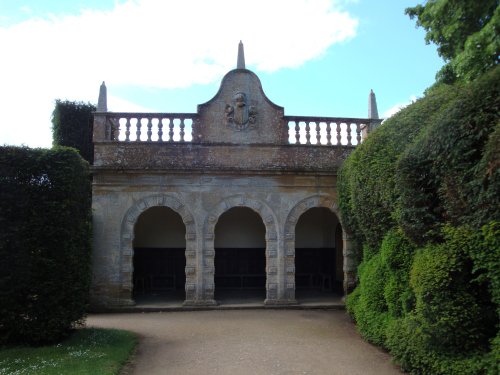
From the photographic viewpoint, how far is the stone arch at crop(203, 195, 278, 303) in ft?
47.7

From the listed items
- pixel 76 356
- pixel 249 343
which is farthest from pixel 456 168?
pixel 76 356

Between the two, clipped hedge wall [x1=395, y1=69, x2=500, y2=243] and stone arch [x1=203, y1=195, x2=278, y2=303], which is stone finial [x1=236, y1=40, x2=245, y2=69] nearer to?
stone arch [x1=203, y1=195, x2=278, y2=303]

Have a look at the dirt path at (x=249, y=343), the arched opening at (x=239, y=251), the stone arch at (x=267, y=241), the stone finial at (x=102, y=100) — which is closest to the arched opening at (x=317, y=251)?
the arched opening at (x=239, y=251)

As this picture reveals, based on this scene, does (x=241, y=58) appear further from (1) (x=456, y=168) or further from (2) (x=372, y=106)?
(1) (x=456, y=168)

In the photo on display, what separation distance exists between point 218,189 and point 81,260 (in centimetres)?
548

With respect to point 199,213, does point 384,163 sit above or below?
above

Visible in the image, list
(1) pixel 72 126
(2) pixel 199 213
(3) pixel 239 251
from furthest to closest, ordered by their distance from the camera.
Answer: (1) pixel 72 126
(3) pixel 239 251
(2) pixel 199 213

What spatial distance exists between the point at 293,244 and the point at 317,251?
3828 mm

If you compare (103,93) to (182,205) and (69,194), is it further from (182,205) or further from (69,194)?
(69,194)

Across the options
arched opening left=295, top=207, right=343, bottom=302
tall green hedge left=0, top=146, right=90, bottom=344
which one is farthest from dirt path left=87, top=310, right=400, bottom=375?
arched opening left=295, top=207, right=343, bottom=302

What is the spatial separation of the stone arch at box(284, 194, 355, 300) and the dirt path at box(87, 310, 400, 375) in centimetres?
98

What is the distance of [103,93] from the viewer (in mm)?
15547

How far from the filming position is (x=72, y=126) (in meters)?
19.2

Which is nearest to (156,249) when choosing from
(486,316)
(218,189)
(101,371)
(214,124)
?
(218,189)
